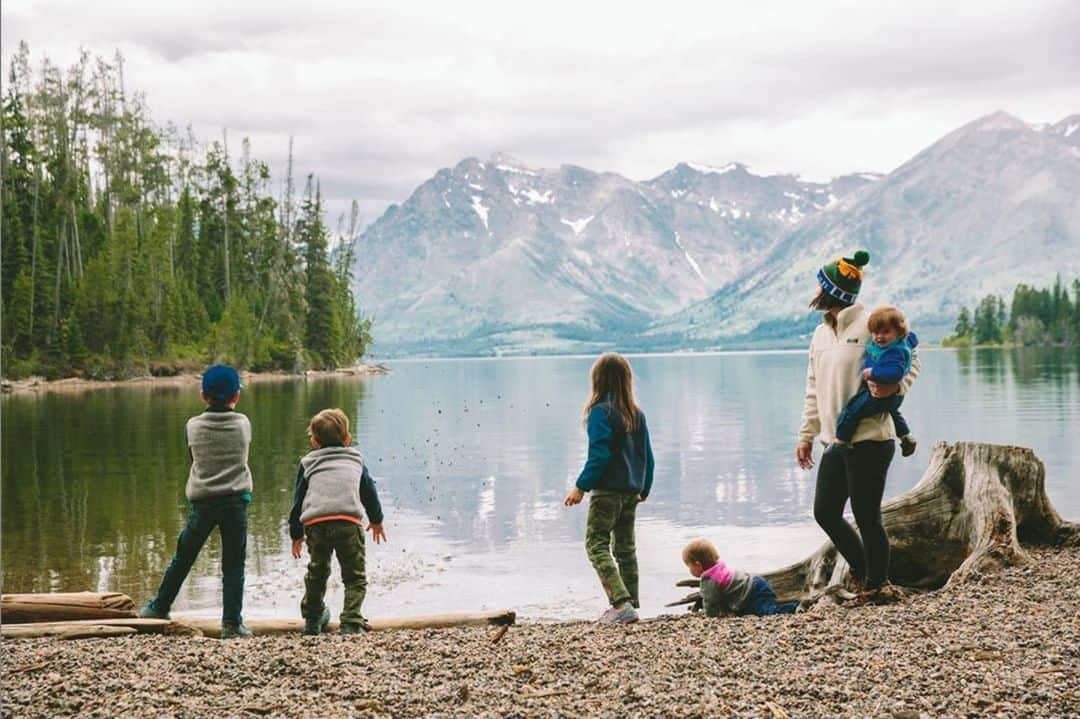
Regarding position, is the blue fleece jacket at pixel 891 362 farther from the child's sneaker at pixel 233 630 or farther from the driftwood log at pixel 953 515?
the child's sneaker at pixel 233 630

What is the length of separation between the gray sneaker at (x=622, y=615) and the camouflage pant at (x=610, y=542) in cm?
6

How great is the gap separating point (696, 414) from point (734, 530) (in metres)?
35.9

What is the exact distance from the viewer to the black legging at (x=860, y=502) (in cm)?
912

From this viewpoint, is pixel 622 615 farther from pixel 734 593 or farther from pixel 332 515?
pixel 332 515

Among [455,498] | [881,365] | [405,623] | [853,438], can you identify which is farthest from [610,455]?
[455,498]

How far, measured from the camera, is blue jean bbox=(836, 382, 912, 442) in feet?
29.2

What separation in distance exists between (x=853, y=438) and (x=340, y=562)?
181 inches

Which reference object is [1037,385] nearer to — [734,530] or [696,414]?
[696,414]

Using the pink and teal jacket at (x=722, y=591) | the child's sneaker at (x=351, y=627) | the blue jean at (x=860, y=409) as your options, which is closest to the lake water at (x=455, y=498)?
the pink and teal jacket at (x=722, y=591)

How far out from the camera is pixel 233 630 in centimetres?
931

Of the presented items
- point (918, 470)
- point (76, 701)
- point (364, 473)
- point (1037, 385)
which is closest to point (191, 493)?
point (364, 473)

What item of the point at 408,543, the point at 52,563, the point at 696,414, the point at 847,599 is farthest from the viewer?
the point at 696,414

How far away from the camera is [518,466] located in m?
33.3

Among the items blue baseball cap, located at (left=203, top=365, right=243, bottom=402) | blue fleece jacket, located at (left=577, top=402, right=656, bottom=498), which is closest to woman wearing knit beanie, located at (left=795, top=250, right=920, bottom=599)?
blue fleece jacket, located at (left=577, top=402, right=656, bottom=498)
